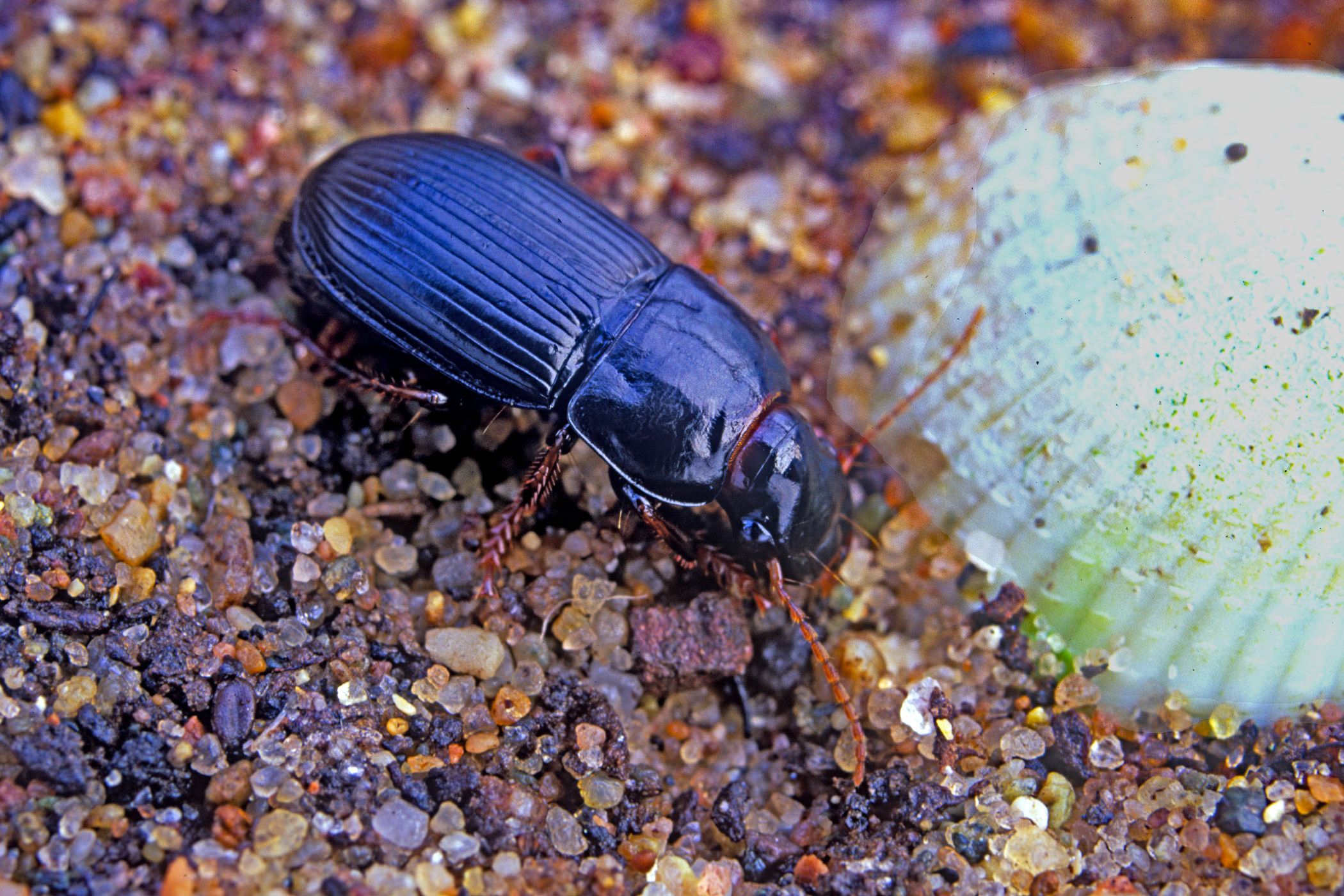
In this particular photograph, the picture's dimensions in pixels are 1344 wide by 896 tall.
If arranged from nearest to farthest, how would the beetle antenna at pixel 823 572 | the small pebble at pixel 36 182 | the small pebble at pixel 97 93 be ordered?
the beetle antenna at pixel 823 572 → the small pebble at pixel 36 182 → the small pebble at pixel 97 93

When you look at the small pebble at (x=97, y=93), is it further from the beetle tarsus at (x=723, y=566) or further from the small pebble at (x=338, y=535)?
the beetle tarsus at (x=723, y=566)

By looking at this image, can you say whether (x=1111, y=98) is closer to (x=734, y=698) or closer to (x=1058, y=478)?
(x=1058, y=478)

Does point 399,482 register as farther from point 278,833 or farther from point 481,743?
point 278,833

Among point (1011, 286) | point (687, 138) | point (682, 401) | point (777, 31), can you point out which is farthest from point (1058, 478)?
point (777, 31)

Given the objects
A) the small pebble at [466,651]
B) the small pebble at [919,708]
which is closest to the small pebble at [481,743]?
the small pebble at [466,651]

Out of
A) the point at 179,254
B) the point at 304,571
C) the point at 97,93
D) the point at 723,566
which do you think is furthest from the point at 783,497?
the point at 97,93

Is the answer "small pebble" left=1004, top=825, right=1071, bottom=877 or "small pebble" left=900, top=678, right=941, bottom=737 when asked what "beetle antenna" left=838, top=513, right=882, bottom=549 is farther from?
"small pebble" left=1004, top=825, right=1071, bottom=877

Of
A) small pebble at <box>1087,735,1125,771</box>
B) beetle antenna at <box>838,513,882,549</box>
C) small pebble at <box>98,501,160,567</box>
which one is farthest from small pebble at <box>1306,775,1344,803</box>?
small pebble at <box>98,501,160,567</box>
